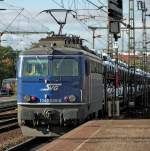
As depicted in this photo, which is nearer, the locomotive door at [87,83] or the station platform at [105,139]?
the station platform at [105,139]

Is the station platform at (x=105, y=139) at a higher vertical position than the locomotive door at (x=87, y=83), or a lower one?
lower

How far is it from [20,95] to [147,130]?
4.73 metres

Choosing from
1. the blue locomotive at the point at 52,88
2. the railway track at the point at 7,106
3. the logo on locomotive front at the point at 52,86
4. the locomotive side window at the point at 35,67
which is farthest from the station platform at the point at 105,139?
the railway track at the point at 7,106

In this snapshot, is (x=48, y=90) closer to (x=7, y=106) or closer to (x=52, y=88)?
(x=52, y=88)

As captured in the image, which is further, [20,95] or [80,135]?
[20,95]

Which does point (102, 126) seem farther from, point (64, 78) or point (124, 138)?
point (124, 138)

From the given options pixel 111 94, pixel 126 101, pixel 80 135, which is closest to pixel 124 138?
pixel 80 135

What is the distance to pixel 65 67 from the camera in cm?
2142

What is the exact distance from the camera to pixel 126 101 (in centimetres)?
4491

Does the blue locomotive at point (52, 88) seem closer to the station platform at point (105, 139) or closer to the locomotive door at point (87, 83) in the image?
the locomotive door at point (87, 83)

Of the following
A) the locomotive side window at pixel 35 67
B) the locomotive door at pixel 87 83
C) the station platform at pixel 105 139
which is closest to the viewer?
the station platform at pixel 105 139

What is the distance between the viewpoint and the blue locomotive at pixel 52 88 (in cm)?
2064

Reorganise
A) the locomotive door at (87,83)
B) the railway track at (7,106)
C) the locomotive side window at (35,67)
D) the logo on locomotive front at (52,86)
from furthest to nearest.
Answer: the railway track at (7,106), the locomotive door at (87,83), the locomotive side window at (35,67), the logo on locomotive front at (52,86)

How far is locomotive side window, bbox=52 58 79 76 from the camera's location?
21344 mm
